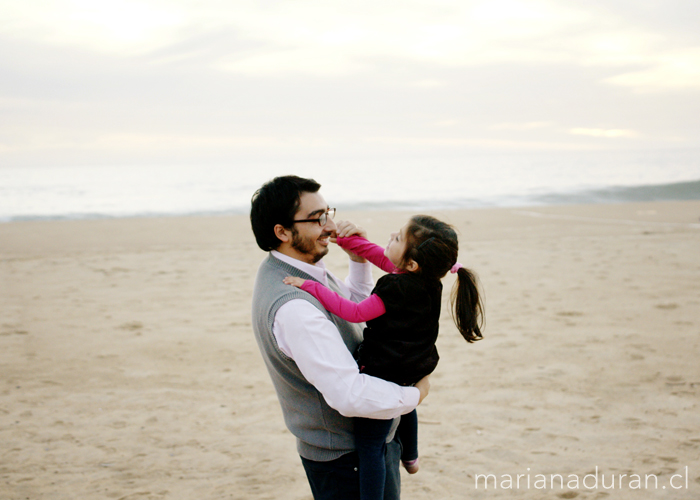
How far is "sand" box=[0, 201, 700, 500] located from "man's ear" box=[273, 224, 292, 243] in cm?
221

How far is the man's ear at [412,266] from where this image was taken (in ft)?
7.14

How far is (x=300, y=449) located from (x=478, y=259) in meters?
9.14

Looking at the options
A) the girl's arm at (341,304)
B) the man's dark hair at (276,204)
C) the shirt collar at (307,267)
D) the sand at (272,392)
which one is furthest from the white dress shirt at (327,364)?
the sand at (272,392)

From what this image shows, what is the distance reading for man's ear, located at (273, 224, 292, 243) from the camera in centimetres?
199

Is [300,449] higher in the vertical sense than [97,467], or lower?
higher

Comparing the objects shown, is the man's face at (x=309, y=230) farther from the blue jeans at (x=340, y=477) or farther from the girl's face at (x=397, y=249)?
the blue jeans at (x=340, y=477)

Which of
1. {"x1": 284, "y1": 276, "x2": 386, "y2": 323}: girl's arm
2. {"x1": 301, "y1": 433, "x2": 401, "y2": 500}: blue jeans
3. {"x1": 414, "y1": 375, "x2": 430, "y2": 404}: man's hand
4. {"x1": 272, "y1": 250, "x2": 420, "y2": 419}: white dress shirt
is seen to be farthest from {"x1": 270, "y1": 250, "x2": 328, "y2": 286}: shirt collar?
{"x1": 301, "y1": 433, "x2": 401, "y2": 500}: blue jeans

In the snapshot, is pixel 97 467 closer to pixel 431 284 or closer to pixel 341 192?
pixel 431 284

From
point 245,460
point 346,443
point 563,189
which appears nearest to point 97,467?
point 245,460

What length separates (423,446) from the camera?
4059 mm

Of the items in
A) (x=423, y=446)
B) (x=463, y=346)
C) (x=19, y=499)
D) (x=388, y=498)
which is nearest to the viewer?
(x=388, y=498)

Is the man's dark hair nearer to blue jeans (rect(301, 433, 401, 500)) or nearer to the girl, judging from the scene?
the girl

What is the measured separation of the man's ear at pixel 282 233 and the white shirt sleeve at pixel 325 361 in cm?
32

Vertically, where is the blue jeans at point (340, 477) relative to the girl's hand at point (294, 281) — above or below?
below
